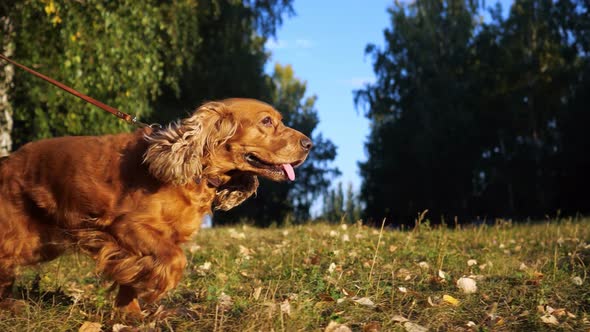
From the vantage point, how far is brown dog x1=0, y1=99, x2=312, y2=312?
373 cm

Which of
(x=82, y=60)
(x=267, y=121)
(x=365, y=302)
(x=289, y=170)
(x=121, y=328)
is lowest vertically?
(x=121, y=328)

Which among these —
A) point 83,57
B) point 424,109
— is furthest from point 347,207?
point 424,109

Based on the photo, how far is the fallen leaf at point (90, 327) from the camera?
11.4ft

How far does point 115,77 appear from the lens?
10.9m

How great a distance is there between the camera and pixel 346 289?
418 centimetres

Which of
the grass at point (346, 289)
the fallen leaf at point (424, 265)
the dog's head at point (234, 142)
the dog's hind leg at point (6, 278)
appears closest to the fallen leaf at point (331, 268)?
the grass at point (346, 289)

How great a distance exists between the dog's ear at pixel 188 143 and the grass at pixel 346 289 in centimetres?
78

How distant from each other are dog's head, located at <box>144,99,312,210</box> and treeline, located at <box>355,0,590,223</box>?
77.8 ft

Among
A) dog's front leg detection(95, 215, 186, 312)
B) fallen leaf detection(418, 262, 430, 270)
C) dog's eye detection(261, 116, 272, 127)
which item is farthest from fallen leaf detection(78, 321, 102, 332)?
fallen leaf detection(418, 262, 430, 270)

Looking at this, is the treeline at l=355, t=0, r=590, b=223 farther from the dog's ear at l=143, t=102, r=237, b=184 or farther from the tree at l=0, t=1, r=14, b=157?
the dog's ear at l=143, t=102, r=237, b=184

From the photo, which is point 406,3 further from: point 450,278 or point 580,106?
point 450,278

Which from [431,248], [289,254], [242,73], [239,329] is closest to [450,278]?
[431,248]

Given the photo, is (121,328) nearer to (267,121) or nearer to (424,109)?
(267,121)

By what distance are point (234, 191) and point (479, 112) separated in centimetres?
2771
